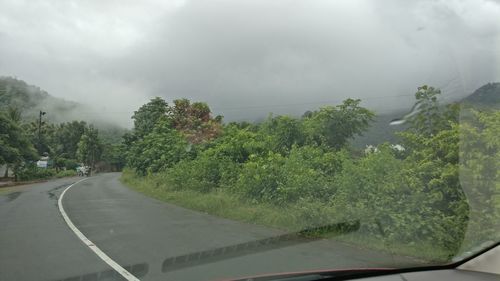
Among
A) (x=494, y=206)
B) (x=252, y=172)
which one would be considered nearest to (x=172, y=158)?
(x=252, y=172)

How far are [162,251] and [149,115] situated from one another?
35.2 m

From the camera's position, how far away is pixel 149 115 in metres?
43.2

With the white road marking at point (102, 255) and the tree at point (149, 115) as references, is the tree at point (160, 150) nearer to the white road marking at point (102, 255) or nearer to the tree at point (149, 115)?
the tree at point (149, 115)

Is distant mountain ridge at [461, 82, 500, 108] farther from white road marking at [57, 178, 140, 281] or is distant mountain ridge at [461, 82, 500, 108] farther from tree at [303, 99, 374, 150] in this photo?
tree at [303, 99, 374, 150]

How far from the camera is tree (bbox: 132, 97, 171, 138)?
42438mm

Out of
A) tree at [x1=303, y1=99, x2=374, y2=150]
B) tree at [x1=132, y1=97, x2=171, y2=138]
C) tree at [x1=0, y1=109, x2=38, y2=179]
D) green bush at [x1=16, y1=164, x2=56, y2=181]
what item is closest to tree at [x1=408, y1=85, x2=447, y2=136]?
tree at [x1=303, y1=99, x2=374, y2=150]

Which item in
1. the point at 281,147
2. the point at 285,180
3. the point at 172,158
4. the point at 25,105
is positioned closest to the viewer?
the point at 285,180

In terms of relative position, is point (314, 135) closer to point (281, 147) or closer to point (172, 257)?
point (281, 147)

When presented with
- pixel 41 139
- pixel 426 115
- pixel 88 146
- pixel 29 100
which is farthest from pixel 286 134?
pixel 29 100

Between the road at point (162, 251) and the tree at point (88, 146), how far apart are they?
71725 millimetres

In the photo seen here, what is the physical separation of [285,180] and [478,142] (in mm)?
6370

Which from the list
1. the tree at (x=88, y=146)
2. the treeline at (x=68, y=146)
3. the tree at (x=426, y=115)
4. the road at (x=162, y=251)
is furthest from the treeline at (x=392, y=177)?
the tree at (x=88, y=146)

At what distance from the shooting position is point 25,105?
10831 centimetres

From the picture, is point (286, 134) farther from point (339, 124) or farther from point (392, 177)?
point (392, 177)
